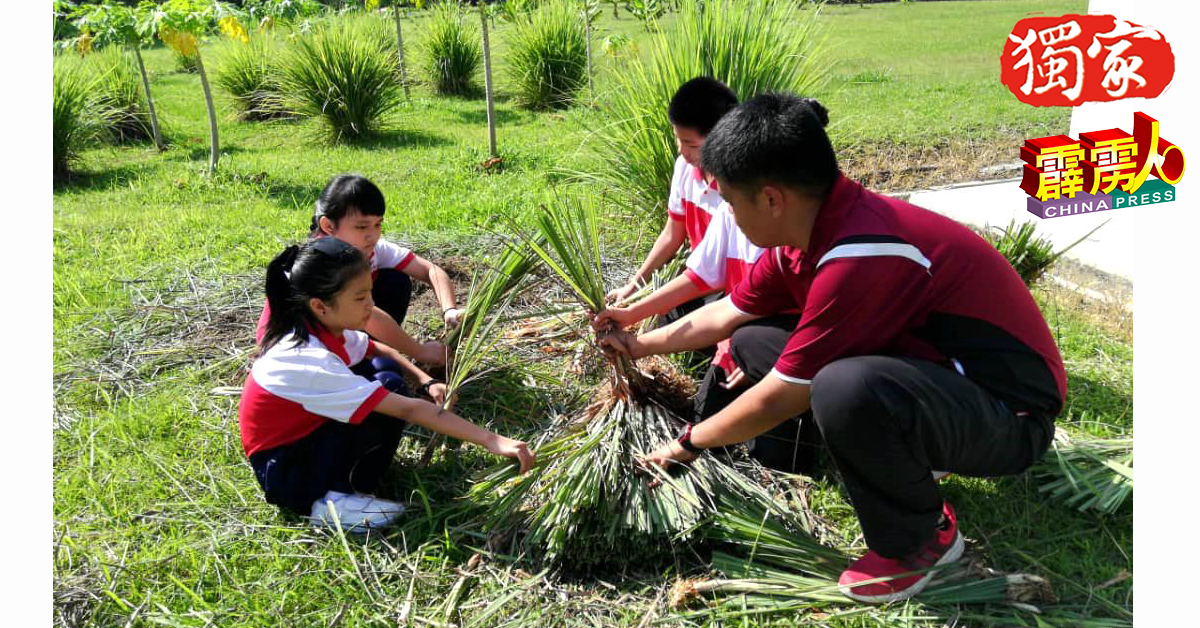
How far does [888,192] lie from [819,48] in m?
1.60

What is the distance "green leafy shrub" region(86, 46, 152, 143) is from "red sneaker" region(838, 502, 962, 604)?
7400mm

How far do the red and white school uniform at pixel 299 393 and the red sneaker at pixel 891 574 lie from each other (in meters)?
1.27

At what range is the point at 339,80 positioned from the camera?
6.93 m

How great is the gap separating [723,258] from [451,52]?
7.61 m

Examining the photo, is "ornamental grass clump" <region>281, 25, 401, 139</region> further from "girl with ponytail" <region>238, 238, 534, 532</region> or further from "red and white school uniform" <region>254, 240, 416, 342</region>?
"girl with ponytail" <region>238, 238, 534, 532</region>

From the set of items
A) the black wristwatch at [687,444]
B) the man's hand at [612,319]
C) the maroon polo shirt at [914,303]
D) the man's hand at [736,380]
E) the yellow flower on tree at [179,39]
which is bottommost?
the black wristwatch at [687,444]

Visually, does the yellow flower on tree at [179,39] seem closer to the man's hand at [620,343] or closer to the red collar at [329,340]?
the red collar at [329,340]

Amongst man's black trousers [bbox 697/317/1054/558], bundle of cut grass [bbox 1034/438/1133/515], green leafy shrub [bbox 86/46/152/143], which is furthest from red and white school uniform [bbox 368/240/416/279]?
green leafy shrub [bbox 86/46/152/143]

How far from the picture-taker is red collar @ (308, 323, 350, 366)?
221 cm

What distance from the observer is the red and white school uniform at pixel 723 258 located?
94.1 inches

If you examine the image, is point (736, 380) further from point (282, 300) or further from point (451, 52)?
point (451, 52)

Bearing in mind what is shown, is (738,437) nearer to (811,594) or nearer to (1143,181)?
(811,594)

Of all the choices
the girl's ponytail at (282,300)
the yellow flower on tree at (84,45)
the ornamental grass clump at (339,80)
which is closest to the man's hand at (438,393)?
the girl's ponytail at (282,300)

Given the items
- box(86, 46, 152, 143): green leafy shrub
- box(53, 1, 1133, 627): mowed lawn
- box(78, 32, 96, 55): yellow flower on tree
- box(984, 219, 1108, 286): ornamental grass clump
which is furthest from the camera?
box(78, 32, 96, 55): yellow flower on tree
